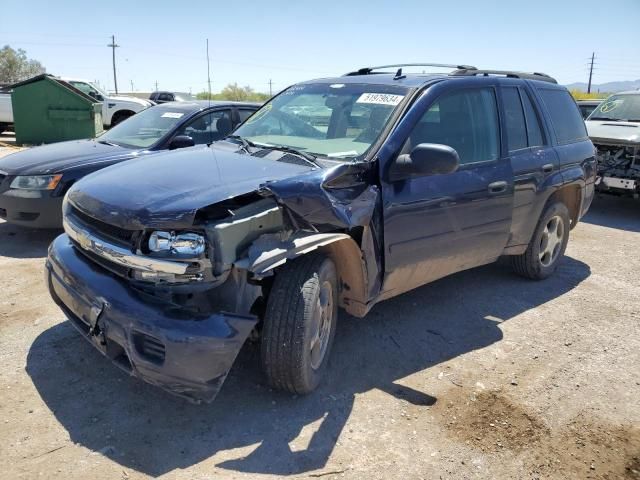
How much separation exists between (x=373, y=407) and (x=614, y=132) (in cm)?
786

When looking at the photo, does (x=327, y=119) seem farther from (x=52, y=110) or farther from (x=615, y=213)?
(x=52, y=110)

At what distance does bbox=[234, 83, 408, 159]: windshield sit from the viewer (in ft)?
11.7

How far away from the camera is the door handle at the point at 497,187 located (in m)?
4.09

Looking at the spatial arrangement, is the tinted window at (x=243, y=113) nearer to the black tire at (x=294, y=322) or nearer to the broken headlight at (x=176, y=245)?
the black tire at (x=294, y=322)

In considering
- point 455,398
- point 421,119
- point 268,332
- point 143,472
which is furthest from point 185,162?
point 455,398

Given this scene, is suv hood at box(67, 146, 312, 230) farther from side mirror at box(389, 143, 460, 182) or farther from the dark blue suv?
side mirror at box(389, 143, 460, 182)

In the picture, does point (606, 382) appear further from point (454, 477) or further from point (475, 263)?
point (454, 477)

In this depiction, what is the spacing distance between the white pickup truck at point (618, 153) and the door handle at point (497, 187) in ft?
17.2

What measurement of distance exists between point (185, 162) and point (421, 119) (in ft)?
5.23

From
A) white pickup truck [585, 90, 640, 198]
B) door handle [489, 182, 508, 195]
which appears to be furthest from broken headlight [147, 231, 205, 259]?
white pickup truck [585, 90, 640, 198]

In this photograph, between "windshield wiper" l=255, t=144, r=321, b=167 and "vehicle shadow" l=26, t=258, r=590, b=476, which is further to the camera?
"windshield wiper" l=255, t=144, r=321, b=167

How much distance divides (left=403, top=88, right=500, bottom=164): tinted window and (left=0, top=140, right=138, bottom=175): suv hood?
352 cm

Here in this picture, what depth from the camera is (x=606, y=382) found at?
3.53m

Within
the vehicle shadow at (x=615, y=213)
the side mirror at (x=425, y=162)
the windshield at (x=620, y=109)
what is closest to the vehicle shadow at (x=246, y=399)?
the side mirror at (x=425, y=162)
